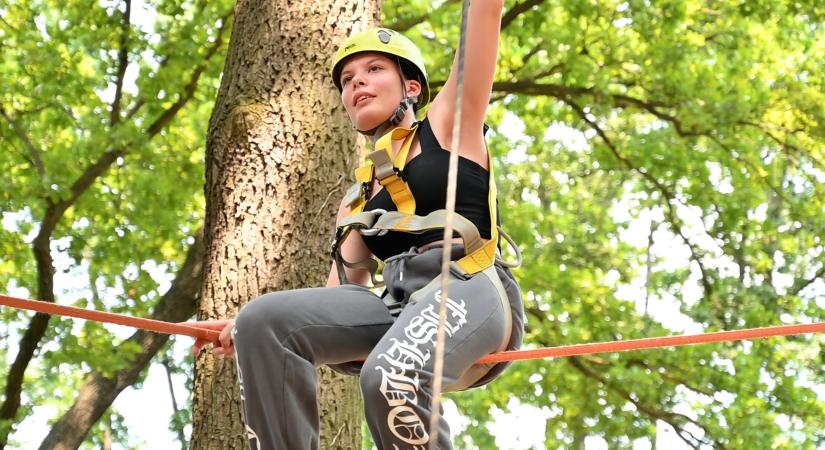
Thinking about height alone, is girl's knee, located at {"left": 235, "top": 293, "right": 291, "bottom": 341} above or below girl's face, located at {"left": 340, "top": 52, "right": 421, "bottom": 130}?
below

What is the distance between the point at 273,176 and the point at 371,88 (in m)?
1.20

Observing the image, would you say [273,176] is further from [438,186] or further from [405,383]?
[405,383]

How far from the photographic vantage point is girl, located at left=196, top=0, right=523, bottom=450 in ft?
8.66

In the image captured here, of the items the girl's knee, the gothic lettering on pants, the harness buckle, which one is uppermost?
the harness buckle

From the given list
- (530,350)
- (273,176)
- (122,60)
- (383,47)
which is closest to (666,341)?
(530,350)

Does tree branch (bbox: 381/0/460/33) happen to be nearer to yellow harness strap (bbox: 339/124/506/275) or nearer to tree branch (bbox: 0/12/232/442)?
tree branch (bbox: 0/12/232/442)

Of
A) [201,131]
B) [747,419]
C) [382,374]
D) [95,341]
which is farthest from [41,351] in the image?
[382,374]

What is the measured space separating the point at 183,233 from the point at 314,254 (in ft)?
23.8

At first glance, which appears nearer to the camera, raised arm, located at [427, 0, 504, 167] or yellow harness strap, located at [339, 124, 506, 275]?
raised arm, located at [427, 0, 504, 167]

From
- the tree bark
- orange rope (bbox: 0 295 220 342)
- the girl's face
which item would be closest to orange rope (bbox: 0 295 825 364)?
orange rope (bbox: 0 295 220 342)

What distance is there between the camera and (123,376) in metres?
9.15

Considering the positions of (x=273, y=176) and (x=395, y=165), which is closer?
(x=395, y=165)

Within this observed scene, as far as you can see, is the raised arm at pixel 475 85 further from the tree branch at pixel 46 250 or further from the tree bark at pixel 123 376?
the tree branch at pixel 46 250

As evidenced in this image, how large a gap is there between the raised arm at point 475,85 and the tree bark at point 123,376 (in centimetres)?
592
